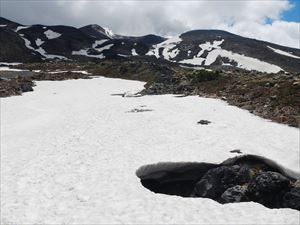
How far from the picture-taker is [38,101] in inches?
1746

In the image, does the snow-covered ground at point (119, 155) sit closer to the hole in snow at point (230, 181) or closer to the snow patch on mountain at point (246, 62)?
the hole in snow at point (230, 181)

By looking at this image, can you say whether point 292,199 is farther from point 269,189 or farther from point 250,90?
point 250,90

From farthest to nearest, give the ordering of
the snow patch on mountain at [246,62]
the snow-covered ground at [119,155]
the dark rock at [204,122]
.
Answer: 1. the snow patch on mountain at [246,62]
2. the dark rock at [204,122]
3. the snow-covered ground at [119,155]

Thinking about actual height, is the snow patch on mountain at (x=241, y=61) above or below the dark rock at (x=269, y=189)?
above

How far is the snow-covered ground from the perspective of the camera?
14.0m

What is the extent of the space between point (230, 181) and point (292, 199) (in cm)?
273

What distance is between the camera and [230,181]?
17016 mm

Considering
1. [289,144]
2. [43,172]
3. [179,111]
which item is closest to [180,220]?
[43,172]

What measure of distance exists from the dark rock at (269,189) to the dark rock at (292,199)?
33cm

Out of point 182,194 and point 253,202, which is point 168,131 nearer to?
point 182,194

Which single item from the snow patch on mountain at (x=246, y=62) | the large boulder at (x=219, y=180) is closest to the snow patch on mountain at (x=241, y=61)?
the snow patch on mountain at (x=246, y=62)

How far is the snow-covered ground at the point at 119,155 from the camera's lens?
1398cm

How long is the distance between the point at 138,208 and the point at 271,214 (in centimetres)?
475

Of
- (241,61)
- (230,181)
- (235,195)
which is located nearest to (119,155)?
(230,181)
